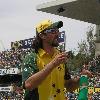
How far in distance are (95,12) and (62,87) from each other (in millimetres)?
31526

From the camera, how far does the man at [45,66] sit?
14.0 feet

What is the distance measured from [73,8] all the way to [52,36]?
29.4 m

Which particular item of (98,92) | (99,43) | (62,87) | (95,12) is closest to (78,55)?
(99,43)

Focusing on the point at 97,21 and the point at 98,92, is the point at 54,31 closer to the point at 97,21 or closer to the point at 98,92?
the point at 98,92

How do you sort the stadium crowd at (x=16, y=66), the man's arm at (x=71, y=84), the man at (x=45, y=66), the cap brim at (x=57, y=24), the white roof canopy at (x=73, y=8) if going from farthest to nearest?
the white roof canopy at (x=73, y=8) → the stadium crowd at (x=16, y=66) → the man's arm at (x=71, y=84) → the cap brim at (x=57, y=24) → the man at (x=45, y=66)

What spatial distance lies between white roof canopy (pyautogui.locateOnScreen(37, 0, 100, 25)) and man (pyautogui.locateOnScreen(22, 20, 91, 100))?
26.4 m

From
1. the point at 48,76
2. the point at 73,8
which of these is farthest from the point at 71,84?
the point at 73,8

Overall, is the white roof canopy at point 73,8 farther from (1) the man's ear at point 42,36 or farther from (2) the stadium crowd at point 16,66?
(1) the man's ear at point 42,36

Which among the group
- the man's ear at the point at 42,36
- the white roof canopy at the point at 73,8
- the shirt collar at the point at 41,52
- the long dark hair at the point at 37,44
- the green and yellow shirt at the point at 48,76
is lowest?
the white roof canopy at the point at 73,8

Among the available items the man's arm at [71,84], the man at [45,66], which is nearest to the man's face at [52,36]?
the man at [45,66]

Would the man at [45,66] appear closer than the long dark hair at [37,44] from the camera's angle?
Yes

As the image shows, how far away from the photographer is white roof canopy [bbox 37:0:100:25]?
31.9 meters

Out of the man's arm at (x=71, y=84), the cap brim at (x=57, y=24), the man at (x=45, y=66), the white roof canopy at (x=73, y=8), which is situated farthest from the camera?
the white roof canopy at (x=73, y=8)

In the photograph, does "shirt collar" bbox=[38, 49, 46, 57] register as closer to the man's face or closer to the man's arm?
the man's face
